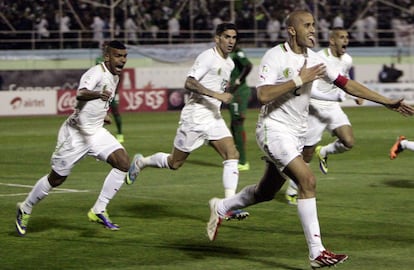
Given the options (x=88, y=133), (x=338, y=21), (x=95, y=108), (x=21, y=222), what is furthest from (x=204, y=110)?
(x=338, y=21)

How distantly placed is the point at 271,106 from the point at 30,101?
2705 centimetres

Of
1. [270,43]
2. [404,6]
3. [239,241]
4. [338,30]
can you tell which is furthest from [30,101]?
[239,241]

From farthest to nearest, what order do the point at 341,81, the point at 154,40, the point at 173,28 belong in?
the point at 173,28 < the point at 154,40 < the point at 341,81

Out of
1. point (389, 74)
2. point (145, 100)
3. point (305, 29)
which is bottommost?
point (145, 100)

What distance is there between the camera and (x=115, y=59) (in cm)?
1145

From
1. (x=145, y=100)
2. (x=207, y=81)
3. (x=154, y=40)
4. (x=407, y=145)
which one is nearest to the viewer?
(x=207, y=81)

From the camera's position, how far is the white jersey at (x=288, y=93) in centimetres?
908

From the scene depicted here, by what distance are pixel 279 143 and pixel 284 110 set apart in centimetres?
36

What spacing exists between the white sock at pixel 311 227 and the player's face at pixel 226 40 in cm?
417

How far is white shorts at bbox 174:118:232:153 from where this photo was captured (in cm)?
1279

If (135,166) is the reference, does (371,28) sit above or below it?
below

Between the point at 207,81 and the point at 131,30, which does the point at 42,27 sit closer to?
the point at 131,30

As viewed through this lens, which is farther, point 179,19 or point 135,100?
point 179,19

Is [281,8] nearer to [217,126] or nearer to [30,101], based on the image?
[30,101]
